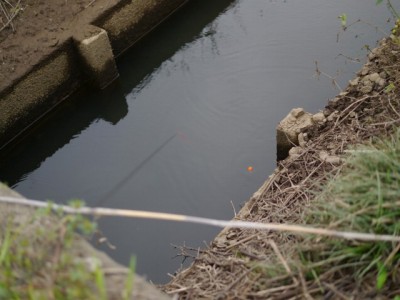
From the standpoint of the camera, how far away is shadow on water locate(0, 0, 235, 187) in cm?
529

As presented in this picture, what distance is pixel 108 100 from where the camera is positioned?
5672mm

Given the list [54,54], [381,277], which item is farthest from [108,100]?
[381,277]

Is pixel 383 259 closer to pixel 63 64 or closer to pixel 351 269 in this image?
pixel 351 269

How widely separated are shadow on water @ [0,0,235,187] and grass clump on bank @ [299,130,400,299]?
347 centimetres

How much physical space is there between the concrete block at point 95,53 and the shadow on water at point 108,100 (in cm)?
19

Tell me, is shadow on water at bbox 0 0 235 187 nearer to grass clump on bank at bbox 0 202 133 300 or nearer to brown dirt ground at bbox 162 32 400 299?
brown dirt ground at bbox 162 32 400 299

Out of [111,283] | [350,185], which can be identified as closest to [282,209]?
[350,185]

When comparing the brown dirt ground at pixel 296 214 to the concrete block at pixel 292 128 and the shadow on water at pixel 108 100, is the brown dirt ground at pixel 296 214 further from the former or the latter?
the shadow on water at pixel 108 100

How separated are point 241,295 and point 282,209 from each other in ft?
3.08

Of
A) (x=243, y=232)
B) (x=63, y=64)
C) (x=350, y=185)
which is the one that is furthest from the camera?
(x=63, y=64)

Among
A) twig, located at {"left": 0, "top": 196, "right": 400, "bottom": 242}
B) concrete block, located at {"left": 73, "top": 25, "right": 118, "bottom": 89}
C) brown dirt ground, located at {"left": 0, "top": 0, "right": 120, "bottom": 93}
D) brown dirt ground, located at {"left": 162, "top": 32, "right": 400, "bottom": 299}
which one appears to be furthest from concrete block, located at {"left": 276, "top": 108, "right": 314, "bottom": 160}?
brown dirt ground, located at {"left": 0, "top": 0, "right": 120, "bottom": 93}

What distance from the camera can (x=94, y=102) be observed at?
18.6ft

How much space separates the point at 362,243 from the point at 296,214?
0.86 metres

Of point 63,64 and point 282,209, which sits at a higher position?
point 63,64
